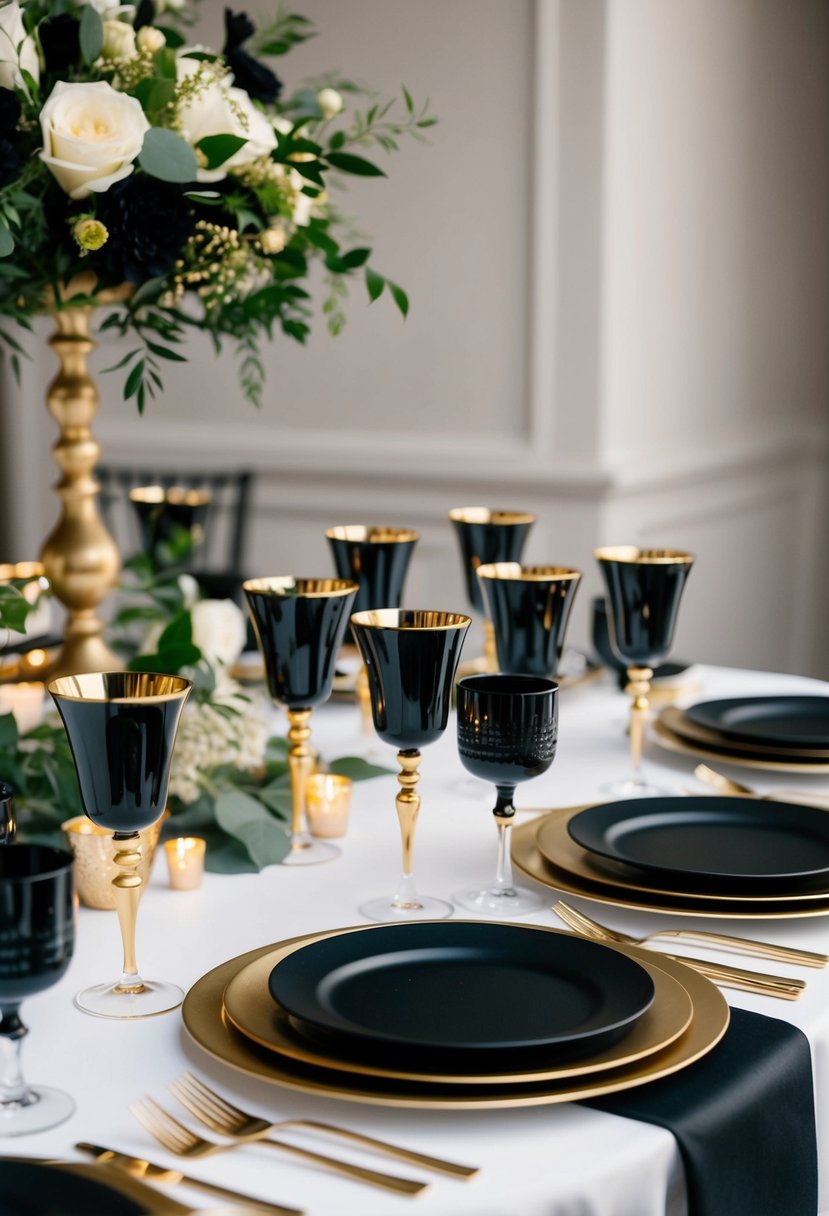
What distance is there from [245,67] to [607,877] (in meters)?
0.93

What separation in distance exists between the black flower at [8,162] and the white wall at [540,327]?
2.17 m

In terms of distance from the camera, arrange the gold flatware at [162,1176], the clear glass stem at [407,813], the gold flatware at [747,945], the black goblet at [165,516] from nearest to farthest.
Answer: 1. the gold flatware at [162,1176]
2. the gold flatware at [747,945]
3. the clear glass stem at [407,813]
4. the black goblet at [165,516]

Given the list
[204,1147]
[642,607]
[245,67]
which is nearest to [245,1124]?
[204,1147]

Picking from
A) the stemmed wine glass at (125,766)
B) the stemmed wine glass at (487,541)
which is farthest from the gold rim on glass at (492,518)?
the stemmed wine glass at (125,766)

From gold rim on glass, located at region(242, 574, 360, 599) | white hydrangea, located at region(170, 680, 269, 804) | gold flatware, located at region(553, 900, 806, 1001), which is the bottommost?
gold flatware, located at region(553, 900, 806, 1001)

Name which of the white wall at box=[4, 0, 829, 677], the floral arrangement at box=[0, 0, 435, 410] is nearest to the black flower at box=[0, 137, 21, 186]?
the floral arrangement at box=[0, 0, 435, 410]

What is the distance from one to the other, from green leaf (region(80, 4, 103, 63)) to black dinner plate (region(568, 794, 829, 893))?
0.83 metres

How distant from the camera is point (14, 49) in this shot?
4.25 feet

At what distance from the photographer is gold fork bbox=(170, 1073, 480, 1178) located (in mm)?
714

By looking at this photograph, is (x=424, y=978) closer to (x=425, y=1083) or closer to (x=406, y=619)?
(x=425, y=1083)

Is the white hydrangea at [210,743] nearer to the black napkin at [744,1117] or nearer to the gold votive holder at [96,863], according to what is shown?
the gold votive holder at [96,863]

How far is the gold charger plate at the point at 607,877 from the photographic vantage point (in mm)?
1056

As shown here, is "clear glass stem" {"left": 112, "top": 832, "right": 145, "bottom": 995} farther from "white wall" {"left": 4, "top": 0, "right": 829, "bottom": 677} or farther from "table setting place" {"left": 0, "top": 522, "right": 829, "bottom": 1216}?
"white wall" {"left": 4, "top": 0, "right": 829, "bottom": 677}

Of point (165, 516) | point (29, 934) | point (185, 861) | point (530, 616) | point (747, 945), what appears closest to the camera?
point (29, 934)
